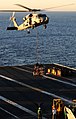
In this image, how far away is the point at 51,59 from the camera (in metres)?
107

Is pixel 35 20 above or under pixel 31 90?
above

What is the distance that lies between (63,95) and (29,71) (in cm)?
1611

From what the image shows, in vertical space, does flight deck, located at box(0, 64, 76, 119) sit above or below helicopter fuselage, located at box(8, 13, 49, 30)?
below

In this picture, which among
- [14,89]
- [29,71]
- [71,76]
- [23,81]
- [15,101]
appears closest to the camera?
[15,101]

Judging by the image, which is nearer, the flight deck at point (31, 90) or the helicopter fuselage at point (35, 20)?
the flight deck at point (31, 90)

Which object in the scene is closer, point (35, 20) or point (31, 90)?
point (31, 90)

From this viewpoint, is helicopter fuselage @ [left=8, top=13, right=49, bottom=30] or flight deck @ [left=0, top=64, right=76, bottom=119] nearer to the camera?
flight deck @ [left=0, top=64, right=76, bottom=119]

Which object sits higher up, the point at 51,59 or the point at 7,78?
the point at 7,78

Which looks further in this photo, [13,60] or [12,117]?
[13,60]

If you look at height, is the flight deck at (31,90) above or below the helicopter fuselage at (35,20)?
below

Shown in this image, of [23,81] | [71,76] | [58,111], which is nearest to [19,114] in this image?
[58,111]

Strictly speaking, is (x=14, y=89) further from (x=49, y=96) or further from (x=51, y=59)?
(x=51, y=59)

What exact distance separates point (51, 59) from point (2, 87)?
58625 millimetres

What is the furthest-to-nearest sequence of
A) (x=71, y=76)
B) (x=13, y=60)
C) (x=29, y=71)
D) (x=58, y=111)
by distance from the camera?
(x=13, y=60) < (x=29, y=71) < (x=71, y=76) < (x=58, y=111)
